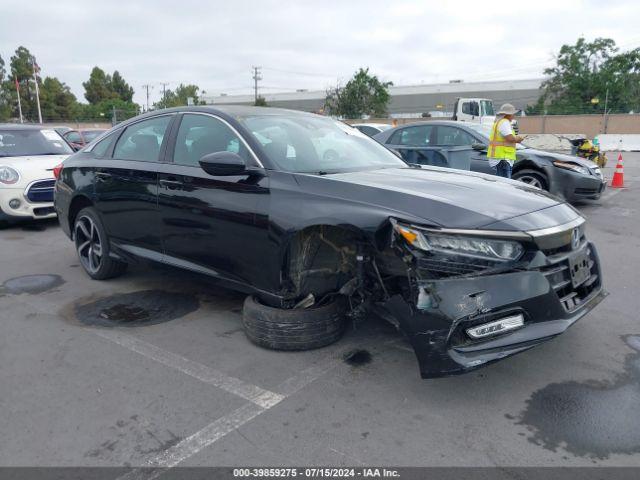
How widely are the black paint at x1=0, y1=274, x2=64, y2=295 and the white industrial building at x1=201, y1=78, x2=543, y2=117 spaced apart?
201 feet

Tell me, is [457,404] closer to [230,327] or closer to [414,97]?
[230,327]

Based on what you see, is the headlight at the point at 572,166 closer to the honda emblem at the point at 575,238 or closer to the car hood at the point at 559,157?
the car hood at the point at 559,157

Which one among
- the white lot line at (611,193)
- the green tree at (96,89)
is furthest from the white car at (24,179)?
the green tree at (96,89)

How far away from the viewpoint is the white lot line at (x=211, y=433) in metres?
2.45

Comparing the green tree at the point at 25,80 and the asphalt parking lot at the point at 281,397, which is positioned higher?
the green tree at the point at 25,80

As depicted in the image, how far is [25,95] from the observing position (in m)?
69.0

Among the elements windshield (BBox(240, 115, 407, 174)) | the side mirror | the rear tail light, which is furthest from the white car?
the side mirror

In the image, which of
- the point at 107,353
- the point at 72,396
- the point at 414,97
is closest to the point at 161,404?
the point at 72,396

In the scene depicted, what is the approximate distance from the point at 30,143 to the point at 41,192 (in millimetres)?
1491

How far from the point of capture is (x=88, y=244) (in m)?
5.43

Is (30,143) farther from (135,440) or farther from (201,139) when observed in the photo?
(135,440)

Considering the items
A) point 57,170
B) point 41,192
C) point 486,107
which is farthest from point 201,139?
point 486,107

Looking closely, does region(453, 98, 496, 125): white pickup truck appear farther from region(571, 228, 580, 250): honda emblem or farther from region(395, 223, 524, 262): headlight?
region(395, 223, 524, 262): headlight

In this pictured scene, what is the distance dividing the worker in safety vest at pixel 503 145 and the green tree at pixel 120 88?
84101 mm
